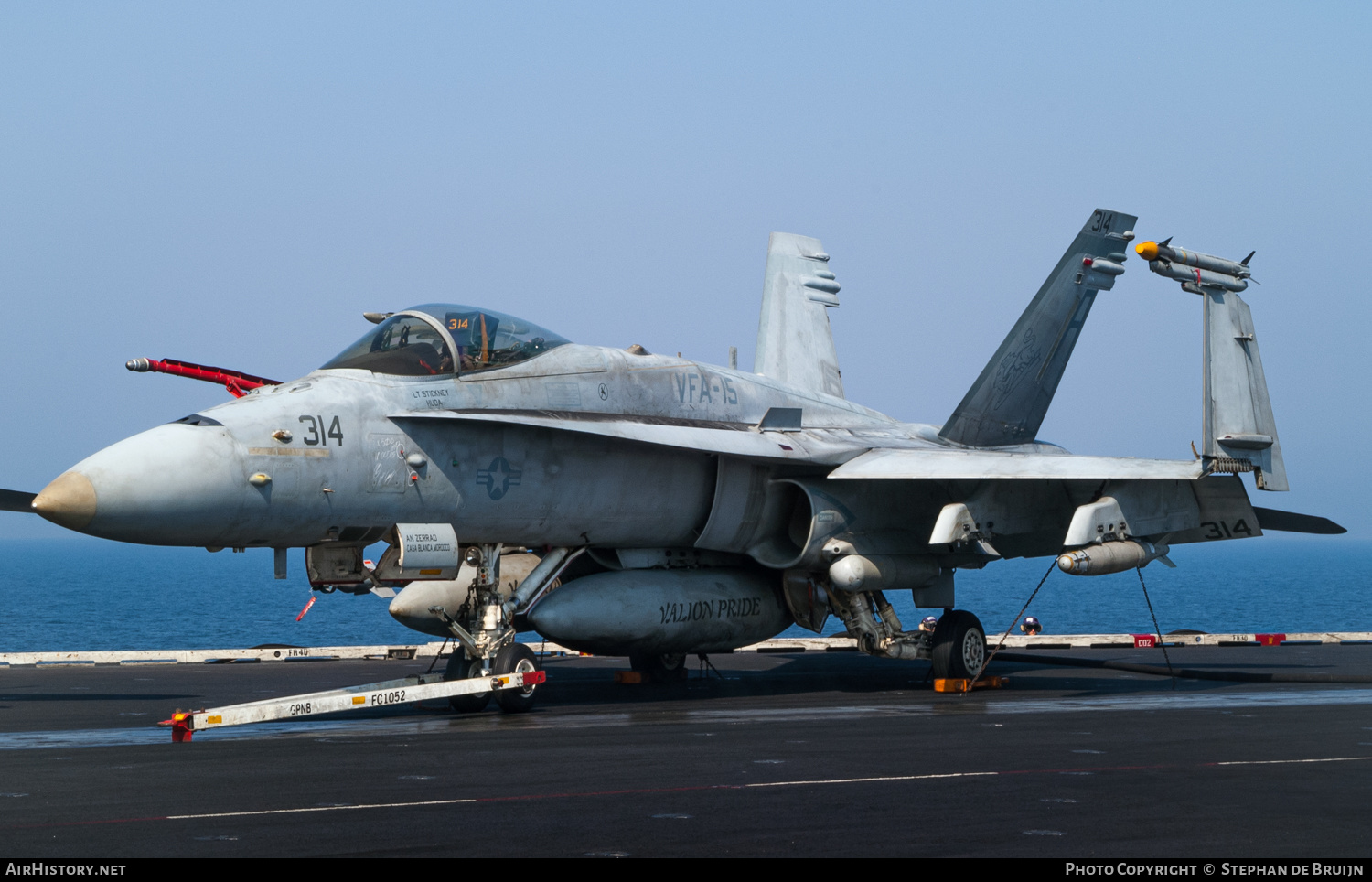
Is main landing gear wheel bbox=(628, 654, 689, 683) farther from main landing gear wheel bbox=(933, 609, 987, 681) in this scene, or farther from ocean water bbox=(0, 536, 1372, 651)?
ocean water bbox=(0, 536, 1372, 651)

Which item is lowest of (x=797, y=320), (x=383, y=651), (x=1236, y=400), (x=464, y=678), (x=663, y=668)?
(x=383, y=651)

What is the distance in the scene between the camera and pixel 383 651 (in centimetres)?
2225

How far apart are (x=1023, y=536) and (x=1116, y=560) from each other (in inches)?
91.7

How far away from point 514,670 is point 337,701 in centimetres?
183

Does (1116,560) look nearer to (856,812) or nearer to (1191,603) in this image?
(856,812)

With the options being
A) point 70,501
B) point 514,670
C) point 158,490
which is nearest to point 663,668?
point 514,670

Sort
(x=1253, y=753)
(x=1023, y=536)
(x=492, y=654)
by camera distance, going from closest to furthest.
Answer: (x=1253, y=753), (x=492, y=654), (x=1023, y=536)

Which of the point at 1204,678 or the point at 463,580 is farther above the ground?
the point at 463,580

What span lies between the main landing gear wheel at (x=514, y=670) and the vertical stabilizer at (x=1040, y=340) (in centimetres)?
782

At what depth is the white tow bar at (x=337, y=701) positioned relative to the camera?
36.6ft

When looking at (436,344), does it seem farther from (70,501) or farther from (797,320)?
(797,320)

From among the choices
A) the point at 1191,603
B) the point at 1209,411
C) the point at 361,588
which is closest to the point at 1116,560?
the point at 1209,411

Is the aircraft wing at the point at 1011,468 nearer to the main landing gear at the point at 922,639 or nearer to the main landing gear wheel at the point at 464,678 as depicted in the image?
the main landing gear at the point at 922,639

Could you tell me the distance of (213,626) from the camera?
63281 millimetres
